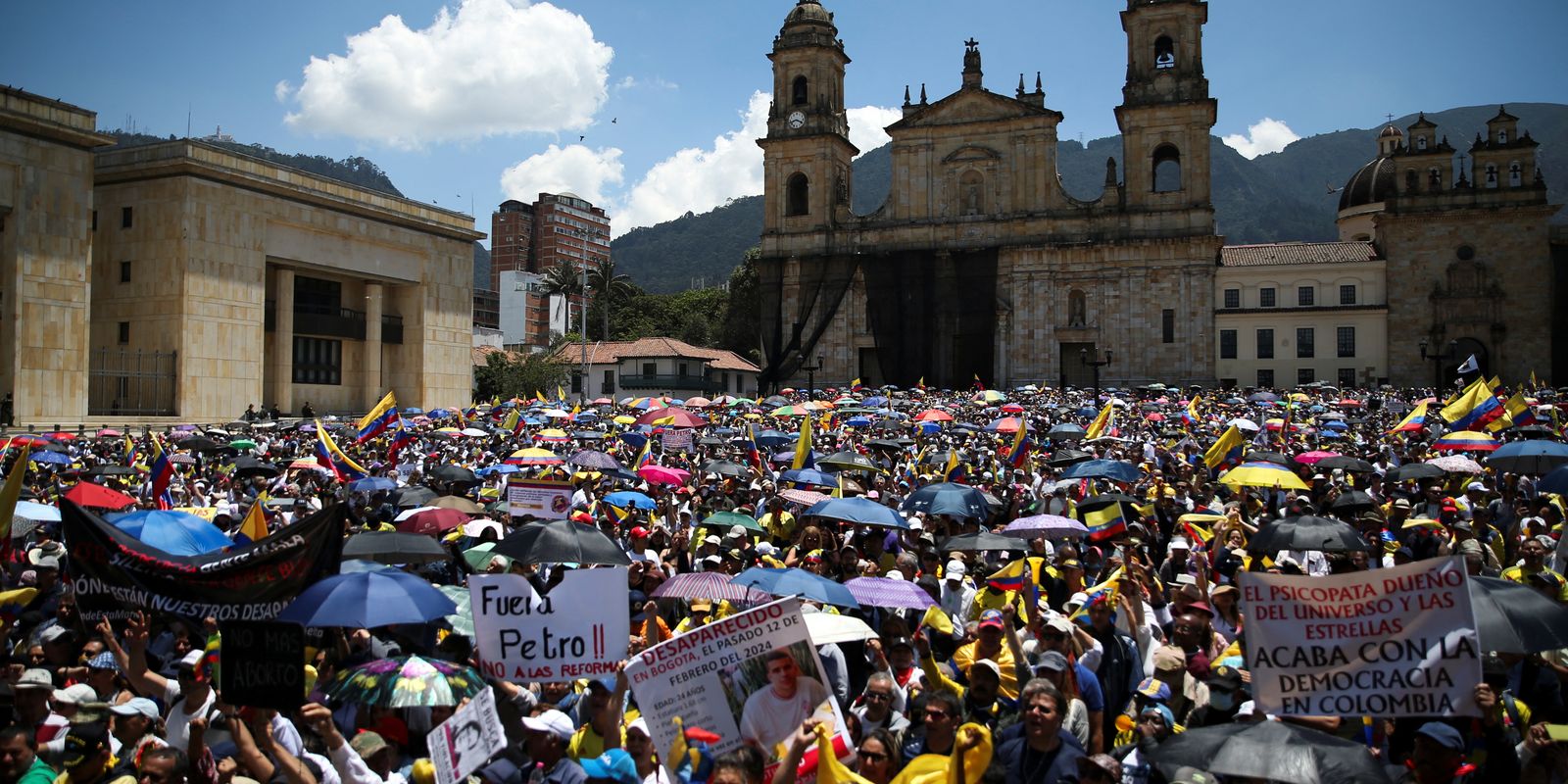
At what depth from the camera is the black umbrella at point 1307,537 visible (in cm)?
980

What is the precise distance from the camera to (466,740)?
5398 millimetres

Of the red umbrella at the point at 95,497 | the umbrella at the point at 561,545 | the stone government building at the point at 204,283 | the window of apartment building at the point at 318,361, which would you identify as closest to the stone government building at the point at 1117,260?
the stone government building at the point at 204,283

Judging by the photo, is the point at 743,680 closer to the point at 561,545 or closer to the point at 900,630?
the point at 900,630

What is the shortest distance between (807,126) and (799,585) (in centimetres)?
5487

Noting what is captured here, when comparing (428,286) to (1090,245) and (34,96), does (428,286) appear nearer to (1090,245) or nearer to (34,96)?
(34,96)

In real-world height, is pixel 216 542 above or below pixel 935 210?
below

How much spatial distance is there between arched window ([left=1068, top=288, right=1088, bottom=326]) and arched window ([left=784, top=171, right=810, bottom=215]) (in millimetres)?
13665

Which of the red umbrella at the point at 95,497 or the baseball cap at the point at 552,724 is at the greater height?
the red umbrella at the point at 95,497

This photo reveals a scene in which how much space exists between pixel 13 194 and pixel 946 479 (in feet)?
97.6

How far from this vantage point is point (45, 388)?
35188 millimetres

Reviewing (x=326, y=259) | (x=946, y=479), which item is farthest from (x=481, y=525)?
(x=326, y=259)

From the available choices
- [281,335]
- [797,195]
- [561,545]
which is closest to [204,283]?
[281,335]

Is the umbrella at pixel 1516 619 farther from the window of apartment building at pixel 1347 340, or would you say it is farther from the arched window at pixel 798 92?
the arched window at pixel 798 92

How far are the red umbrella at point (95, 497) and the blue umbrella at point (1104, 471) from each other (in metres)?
11.0
